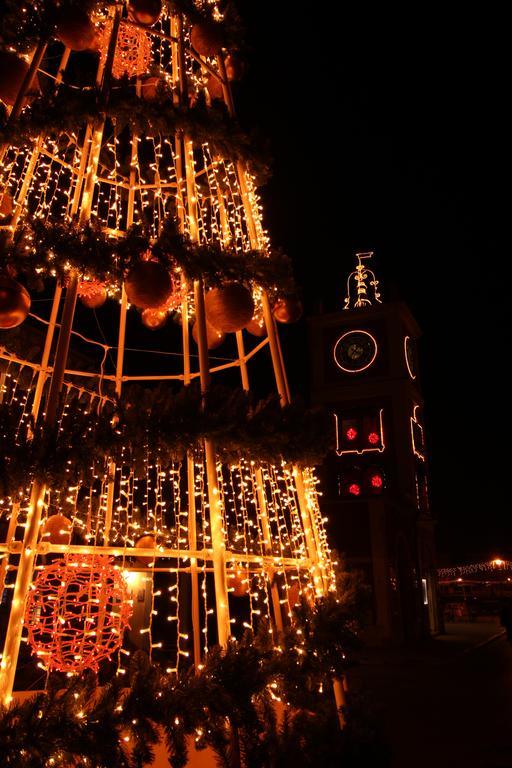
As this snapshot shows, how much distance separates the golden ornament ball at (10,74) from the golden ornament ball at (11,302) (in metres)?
1.26

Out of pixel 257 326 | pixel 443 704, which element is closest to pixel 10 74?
pixel 257 326

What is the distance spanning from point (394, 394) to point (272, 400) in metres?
22.9

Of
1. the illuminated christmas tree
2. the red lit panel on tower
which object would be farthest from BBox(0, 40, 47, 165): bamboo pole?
the red lit panel on tower

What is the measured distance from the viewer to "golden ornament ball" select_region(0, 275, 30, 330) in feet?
8.52

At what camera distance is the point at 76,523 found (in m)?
4.18

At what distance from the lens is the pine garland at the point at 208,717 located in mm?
1900

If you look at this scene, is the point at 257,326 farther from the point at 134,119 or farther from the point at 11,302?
the point at 11,302

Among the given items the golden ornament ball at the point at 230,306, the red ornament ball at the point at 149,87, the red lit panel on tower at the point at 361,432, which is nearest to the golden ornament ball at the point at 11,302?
the golden ornament ball at the point at 230,306

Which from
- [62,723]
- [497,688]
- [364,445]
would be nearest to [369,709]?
[62,723]

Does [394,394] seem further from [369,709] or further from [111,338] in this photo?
[369,709]

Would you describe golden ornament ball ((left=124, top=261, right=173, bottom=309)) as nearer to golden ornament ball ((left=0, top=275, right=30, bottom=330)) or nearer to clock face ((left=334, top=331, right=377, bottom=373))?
golden ornament ball ((left=0, top=275, right=30, bottom=330))

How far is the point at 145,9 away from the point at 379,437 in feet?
73.7

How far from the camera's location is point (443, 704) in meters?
8.10

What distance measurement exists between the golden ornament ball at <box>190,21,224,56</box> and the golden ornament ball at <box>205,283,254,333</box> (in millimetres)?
1690
